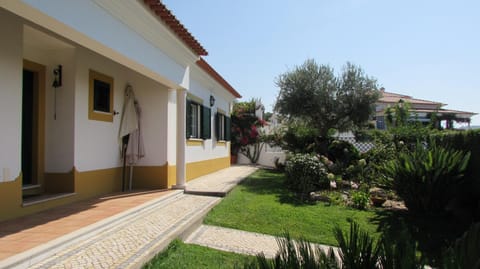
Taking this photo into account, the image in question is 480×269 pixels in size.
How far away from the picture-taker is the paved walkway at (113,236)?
3.53 metres

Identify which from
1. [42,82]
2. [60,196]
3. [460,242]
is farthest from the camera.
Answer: [42,82]

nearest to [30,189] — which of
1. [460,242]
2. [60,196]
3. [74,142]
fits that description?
[60,196]

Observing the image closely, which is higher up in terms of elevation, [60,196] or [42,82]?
[42,82]

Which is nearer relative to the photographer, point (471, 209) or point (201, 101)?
point (471, 209)

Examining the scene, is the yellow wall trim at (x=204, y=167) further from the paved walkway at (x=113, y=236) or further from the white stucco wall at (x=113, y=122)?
the paved walkway at (x=113, y=236)

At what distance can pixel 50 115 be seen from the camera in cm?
651

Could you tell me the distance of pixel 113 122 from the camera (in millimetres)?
7719

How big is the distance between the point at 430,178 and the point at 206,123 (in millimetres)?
8091

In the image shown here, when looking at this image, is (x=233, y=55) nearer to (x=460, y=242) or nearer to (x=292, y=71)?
(x=292, y=71)

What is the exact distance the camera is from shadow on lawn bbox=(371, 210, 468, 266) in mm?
5323

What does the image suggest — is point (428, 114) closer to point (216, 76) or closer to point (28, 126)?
point (216, 76)

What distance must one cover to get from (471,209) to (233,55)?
1099cm

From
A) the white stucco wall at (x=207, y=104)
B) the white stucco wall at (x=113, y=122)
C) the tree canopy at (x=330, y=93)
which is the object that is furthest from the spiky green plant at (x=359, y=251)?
the tree canopy at (x=330, y=93)

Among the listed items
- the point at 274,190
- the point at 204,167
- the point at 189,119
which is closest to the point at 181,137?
the point at 189,119
